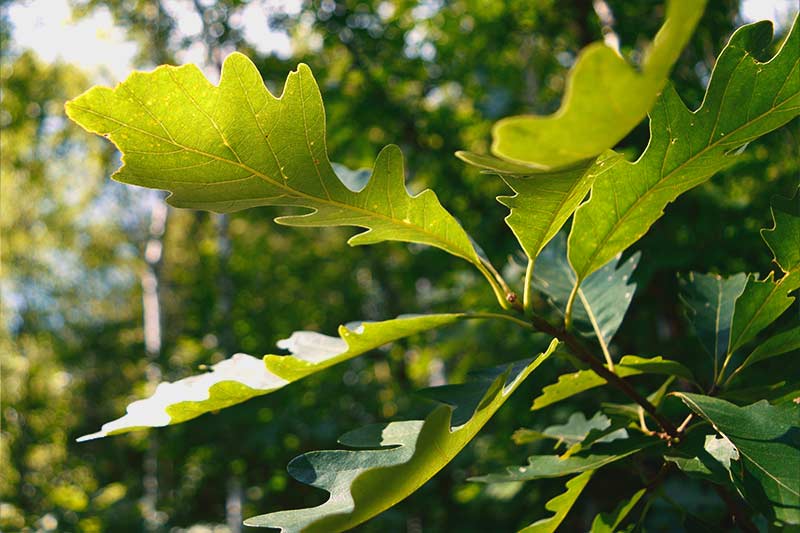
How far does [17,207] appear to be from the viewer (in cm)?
1262

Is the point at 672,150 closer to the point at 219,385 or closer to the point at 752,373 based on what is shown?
the point at 219,385

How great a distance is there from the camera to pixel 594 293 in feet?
3.58

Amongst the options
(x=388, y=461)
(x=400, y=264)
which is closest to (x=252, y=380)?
(x=388, y=461)

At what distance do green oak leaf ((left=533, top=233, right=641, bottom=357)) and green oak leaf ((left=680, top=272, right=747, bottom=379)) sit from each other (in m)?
0.09

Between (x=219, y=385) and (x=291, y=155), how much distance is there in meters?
0.25

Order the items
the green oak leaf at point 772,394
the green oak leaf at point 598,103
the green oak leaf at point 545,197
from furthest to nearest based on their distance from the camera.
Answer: the green oak leaf at point 772,394
the green oak leaf at point 545,197
the green oak leaf at point 598,103

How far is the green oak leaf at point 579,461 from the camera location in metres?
0.81

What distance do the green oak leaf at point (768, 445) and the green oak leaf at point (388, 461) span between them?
0.20 meters

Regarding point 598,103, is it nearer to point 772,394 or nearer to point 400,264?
point 772,394

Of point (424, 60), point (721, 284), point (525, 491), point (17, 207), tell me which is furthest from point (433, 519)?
point (17, 207)

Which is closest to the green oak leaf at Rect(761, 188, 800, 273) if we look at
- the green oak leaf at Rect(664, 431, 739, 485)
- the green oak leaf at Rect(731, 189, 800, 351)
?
the green oak leaf at Rect(731, 189, 800, 351)

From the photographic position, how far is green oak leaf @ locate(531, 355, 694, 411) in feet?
2.74

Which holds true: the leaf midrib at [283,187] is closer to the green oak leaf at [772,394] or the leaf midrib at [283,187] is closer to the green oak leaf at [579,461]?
the green oak leaf at [579,461]

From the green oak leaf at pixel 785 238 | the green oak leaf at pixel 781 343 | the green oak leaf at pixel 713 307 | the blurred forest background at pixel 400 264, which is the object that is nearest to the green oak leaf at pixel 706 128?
the green oak leaf at pixel 785 238
